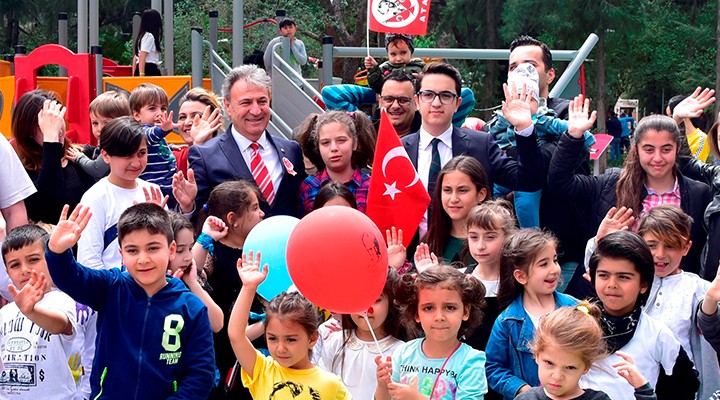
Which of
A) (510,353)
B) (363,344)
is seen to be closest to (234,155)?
(363,344)

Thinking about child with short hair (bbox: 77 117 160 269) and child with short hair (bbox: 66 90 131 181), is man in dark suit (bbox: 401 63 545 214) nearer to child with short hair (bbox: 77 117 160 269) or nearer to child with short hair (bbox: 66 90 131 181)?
child with short hair (bbox: 77 117 160 269)

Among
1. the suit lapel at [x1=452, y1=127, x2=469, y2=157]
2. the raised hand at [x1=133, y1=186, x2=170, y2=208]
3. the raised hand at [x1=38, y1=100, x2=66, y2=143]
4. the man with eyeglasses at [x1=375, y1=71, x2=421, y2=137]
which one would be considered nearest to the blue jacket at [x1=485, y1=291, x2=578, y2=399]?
the suit lapel at [x1=452, y1=127, x2=469, y2=157]

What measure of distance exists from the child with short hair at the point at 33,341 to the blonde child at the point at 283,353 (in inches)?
37.4

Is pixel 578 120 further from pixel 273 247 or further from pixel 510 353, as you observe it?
pixel 273 247

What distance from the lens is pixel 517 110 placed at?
5.72m

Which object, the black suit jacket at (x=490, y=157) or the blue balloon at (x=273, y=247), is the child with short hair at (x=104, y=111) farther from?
the black suit jacket at (x=490, y=157)

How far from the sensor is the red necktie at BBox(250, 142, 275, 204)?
20.1 ft

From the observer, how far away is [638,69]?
97.3ft

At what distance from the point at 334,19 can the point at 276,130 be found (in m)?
20.4

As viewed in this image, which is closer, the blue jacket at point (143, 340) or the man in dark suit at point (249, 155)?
the blue jacket at point (143, 340)

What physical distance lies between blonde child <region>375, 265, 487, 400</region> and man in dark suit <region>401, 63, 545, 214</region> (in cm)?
113

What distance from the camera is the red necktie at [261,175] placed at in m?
6.13

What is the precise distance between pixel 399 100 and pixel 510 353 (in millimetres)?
2228

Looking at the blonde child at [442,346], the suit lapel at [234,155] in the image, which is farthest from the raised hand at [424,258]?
the suit lapel at [234,155]
